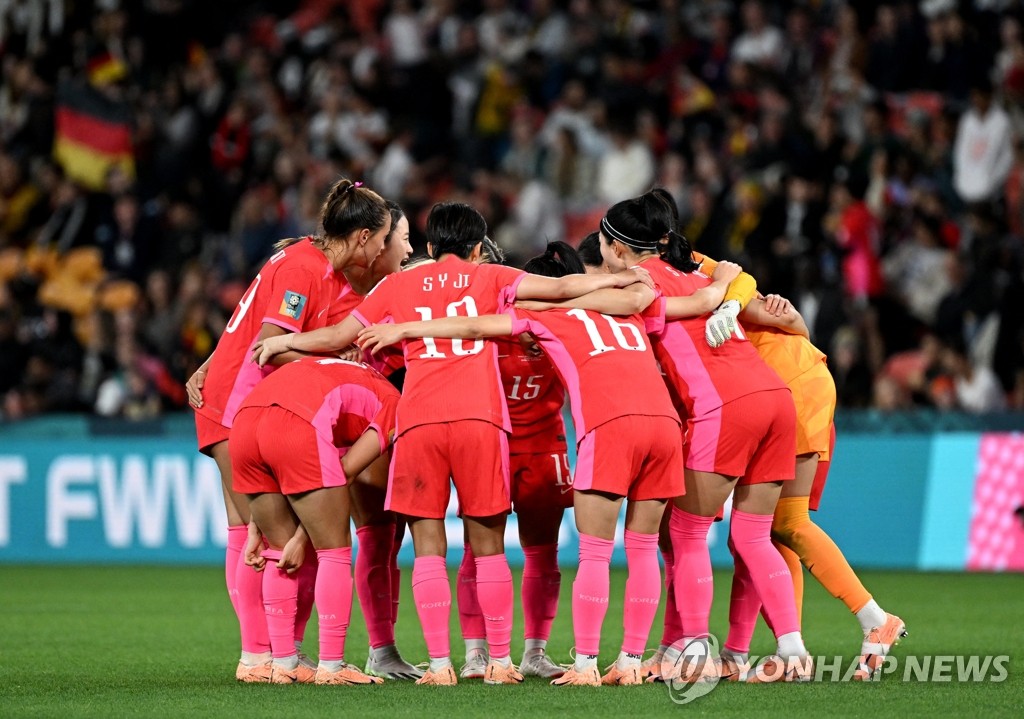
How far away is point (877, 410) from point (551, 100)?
21.2ft

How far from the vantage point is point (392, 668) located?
23.7 ft

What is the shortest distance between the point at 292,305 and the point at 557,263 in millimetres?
1283

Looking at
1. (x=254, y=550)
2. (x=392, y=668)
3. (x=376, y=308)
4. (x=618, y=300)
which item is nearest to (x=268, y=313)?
(x=376, y=308)

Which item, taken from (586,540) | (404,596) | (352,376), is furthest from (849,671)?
(404,596)

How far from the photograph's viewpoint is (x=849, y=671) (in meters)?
7.04

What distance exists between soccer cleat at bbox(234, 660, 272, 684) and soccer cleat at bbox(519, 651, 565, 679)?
1.20m

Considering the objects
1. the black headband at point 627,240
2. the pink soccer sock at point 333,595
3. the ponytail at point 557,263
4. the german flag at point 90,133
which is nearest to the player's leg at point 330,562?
the pink soccer sock at point 333,595

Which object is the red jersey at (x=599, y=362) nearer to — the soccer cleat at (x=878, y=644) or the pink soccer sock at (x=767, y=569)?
the pink soccer sock at (x=767, y=569)

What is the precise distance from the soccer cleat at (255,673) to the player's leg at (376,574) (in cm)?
52

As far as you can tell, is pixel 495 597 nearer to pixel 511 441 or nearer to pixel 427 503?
pixel 427 503

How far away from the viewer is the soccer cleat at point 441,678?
263 inches

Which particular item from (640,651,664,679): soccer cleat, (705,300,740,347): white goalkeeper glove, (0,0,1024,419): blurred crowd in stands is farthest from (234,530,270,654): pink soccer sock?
(0,0,1024,419): blurred crowd in stands

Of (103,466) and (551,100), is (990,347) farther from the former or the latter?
(103,466)

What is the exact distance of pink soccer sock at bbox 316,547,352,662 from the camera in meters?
6.71
